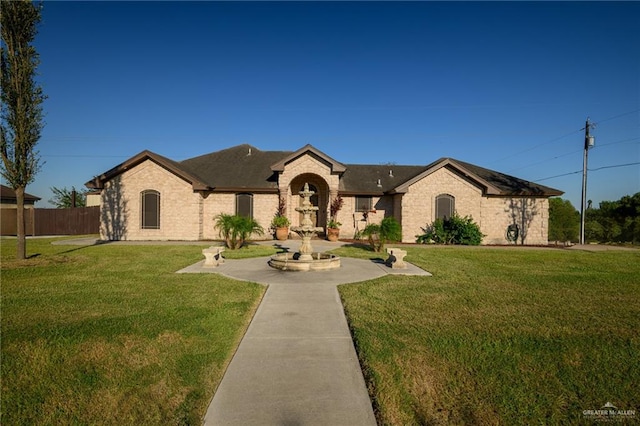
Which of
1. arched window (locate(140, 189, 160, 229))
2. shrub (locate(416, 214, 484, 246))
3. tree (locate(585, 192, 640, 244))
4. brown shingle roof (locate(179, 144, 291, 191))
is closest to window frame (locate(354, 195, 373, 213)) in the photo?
shrub (locate(416, 214, 484, 246))

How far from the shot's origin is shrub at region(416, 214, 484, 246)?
64.5 feet

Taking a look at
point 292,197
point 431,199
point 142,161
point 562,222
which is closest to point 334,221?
point 292,197

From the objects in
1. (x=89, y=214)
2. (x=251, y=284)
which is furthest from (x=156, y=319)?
(x=89, y=214)

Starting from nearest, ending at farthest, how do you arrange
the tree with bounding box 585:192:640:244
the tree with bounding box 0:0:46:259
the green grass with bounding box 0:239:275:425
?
the green grass with bounding box 0:239:275:425 → the tree with bounding box 0:0:46:259 → the tree with bounding box 585:192:640:244

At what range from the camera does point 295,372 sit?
396 centimetres

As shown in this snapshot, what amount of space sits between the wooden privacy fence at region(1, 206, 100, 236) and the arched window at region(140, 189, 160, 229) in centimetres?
988

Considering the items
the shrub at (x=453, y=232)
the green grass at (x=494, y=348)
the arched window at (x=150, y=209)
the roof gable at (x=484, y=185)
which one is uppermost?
the roof gable at (x=484, y=185)

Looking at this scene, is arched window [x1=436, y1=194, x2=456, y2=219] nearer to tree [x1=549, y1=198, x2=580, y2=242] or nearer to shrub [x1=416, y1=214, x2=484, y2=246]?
shrub [x1=416, y1=214, x2=484, y2=246]

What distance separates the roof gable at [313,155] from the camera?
66.6 ft

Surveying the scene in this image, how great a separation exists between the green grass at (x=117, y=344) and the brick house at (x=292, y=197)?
1098 cm

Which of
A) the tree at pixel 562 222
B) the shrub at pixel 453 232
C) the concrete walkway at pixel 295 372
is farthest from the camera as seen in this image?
the tree at pixel 562 222

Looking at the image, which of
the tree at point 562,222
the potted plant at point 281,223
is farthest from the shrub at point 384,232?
the tree at point 562,222

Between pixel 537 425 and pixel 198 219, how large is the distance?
19.5m

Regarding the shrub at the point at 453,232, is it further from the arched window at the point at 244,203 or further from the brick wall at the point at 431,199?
the arched window at the point at 244,203
